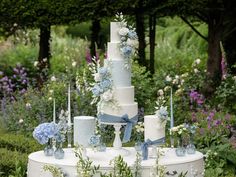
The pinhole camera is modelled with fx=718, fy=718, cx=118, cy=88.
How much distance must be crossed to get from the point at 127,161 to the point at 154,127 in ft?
1.05

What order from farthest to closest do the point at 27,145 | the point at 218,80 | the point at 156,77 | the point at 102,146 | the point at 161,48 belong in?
the point at 161,48 → the point at 218,80 → the point at 156,77 → the point at 27,145 → the point at 102,146

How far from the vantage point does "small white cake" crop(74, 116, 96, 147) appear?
17.5 feet

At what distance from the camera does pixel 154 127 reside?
529cm

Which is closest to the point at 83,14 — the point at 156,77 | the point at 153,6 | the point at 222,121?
the point at 153,6

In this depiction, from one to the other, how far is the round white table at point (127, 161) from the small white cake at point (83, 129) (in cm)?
13

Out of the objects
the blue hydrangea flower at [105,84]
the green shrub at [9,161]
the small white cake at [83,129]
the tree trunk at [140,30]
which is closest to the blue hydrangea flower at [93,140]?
the small white cake at [83,129]

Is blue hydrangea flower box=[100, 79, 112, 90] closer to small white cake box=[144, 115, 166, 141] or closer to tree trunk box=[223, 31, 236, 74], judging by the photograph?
small white cake box=[144, 115, 166, 141]

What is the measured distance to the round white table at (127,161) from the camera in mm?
5082

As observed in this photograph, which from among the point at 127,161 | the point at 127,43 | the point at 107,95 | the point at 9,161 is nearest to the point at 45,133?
the point at 107,95

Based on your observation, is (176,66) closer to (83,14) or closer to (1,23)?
(83,14)

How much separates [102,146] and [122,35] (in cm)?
89

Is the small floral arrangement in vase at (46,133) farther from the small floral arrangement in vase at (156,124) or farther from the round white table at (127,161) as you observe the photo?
the small floral arrangement in vase at (156,124)

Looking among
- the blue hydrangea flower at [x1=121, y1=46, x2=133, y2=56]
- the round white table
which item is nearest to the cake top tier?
the blue hydrangea flower at [x1=121, y1=46, x2=133, y2=56]

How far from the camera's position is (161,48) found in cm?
1784
